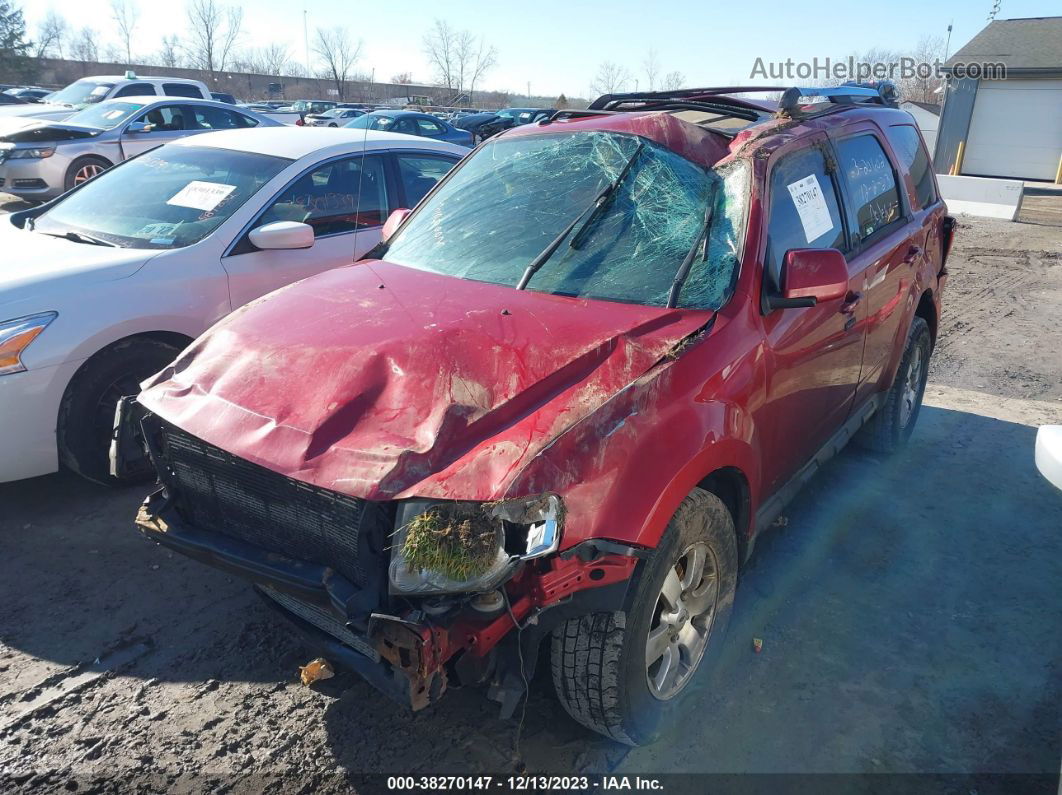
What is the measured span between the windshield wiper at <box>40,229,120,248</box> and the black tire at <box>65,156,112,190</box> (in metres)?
8.08

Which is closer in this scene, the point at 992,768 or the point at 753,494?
the point at 992,768

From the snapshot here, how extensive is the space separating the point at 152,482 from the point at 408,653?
9.69ft

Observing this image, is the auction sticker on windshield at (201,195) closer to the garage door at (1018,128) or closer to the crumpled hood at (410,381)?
the crumpled hood at (410,381)

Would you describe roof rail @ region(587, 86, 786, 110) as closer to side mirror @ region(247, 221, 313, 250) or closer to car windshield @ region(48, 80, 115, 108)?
side mirror @ region(247, 221, 313, 250)

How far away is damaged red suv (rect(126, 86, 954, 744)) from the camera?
2.09 m

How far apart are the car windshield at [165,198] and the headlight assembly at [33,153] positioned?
776 cm

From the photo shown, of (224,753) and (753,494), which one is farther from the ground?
(753,494)

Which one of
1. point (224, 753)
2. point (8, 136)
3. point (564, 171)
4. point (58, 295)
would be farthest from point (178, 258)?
point (8, 136)

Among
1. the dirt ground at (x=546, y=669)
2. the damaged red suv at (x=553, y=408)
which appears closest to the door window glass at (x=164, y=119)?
the dirt ground at (x=546, y=669)

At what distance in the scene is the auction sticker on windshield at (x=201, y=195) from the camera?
4.57 meters

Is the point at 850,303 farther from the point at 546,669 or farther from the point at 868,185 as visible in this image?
the point at 546,669

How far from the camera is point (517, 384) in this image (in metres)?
2.36

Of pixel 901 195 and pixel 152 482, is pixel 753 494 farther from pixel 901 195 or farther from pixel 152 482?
pixel 152 482

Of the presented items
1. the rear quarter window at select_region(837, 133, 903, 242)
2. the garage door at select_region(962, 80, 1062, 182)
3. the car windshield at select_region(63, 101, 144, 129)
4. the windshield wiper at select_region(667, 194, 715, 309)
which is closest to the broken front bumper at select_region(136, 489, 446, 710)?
the windshield wiper at select_region(667, 194, 715, 309)
